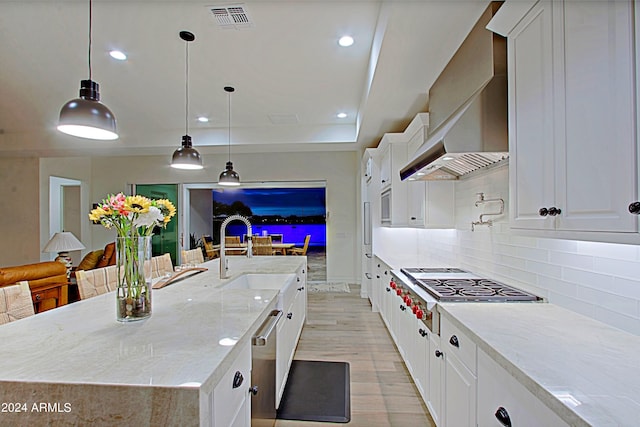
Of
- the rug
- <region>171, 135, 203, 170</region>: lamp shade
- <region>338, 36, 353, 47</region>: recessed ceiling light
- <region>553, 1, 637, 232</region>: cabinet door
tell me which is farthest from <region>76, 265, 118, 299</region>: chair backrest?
the rug

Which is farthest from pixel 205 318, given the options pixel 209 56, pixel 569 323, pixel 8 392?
pixel 209 56

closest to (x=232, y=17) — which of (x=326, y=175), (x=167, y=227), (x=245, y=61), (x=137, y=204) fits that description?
(x=245, y=61)

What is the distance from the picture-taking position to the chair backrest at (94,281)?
7.36ft

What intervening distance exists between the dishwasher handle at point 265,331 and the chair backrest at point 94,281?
1.38 m

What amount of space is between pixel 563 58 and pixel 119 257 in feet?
6.48

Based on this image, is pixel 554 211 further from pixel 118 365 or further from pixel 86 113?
pixel 86 113

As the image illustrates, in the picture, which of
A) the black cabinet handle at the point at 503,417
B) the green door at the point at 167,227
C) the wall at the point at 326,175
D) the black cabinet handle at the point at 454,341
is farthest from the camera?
the green door at the point at 167,227

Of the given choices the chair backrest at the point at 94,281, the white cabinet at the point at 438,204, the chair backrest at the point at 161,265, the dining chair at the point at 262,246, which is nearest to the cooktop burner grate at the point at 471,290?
the white cabinet at the point at 438,204

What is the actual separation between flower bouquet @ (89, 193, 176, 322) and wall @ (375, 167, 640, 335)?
2.00m

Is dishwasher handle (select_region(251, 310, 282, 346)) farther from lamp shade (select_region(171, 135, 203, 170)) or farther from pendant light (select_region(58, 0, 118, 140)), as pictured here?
lamp shade (select_region(171, 135, 203, 170))

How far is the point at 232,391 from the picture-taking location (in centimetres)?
116

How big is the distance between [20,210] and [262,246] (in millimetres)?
4923

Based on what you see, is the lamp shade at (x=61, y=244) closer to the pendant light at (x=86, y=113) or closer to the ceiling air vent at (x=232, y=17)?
the pendant light at (x=86, y=113)

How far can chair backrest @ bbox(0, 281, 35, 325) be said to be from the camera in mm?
1674
